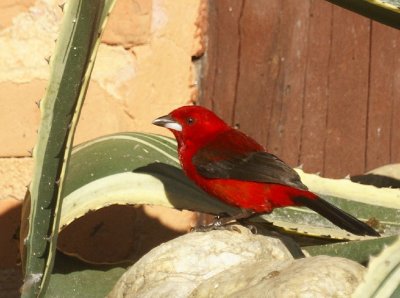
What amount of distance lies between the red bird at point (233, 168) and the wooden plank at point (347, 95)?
2.37 feet

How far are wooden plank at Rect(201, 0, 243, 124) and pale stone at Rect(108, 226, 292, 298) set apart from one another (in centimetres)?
138

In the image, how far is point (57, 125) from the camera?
96.8 inches

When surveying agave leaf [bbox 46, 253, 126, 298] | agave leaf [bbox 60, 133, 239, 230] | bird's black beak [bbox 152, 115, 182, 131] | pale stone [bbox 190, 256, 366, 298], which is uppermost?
bird's black beak [bbox 152, 115, 182, 131]

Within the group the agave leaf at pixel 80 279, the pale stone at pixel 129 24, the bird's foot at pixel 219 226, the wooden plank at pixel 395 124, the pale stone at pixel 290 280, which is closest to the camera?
the pale stone at pixel 290 280

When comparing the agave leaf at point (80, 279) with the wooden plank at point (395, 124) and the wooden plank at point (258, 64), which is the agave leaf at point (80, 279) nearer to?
the wooden plank at point (258, 64)

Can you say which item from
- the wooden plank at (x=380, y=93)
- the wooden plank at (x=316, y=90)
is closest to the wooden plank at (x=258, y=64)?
the wooden plank at (x=316, y=90)

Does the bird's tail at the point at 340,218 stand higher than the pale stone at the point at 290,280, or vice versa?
the bird's tail at the point at 340,218

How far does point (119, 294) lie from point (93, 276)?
356 mm

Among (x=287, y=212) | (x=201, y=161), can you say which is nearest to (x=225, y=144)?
(x=201, y=161)

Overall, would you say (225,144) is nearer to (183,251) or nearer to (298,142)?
(298,142)

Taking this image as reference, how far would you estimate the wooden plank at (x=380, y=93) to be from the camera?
4582 millimetres

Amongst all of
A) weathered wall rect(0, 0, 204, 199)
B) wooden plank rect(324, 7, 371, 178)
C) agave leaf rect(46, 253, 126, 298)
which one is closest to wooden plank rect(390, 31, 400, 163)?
wooden plank rect(324, 7, 371, 178)

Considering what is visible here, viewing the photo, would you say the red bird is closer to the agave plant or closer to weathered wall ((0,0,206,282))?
the agave plant

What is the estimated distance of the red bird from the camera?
3.64 meters
